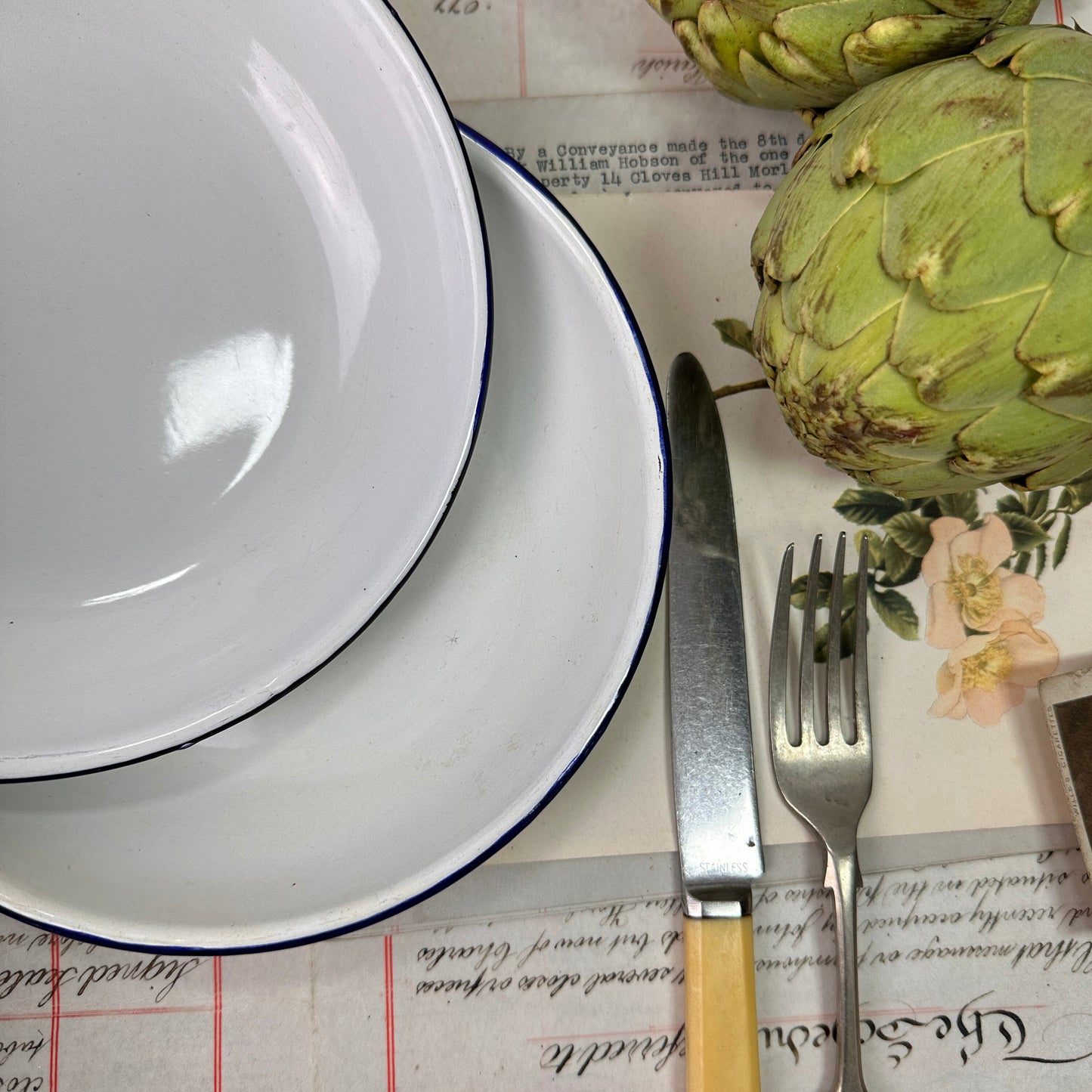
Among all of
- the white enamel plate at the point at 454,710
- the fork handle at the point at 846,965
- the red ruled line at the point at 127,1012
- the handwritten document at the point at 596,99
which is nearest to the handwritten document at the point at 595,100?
the handwritten document at the point at 596,99

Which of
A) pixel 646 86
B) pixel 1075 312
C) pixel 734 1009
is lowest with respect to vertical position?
pixel 734 1009

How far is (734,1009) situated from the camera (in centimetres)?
42

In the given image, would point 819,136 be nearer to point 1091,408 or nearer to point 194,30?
point 1091,408

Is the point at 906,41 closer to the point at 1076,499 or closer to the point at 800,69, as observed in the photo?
the point at 800,69

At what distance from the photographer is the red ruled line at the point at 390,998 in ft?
1.48

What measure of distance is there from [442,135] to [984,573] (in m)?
0.35

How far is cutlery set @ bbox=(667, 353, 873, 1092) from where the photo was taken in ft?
1.39

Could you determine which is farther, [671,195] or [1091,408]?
[671,195]

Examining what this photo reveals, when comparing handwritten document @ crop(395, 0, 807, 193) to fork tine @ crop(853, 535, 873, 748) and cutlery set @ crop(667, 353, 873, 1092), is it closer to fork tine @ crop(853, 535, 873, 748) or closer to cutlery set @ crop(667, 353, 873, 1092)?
cutlery set @ crop(667, 353, 873, 1092)

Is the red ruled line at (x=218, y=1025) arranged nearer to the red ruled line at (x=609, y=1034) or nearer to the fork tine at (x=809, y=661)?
the red ruled line at (x=609, y=1034)

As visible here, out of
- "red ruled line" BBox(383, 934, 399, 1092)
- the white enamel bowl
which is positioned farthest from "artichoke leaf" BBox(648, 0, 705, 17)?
"red ruled line" BBox(383, 934, 399, 1092)

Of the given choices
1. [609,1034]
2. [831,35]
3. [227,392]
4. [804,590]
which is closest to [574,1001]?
[609,1034]

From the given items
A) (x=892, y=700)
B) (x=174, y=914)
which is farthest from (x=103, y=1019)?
(x=892, y=700)

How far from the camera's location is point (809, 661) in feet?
1.46
